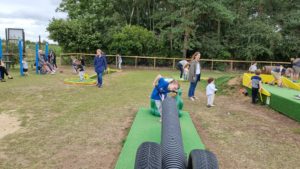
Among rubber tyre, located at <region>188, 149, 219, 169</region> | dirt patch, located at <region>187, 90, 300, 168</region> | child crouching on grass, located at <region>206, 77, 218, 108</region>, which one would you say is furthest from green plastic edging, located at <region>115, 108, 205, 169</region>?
child crouching on grass, located at <region>206, 77, 218, 108</region>

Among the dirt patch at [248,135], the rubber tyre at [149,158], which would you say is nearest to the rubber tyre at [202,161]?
the rubber tyre at [149,158]

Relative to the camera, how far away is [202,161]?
10.7 feet

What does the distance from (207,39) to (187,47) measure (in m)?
2.69

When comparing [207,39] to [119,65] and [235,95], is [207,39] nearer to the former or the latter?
[119,65]

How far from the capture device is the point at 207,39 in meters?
29.5

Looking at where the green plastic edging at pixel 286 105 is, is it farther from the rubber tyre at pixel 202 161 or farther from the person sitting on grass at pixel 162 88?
the rubber tyre at pixel 202 161

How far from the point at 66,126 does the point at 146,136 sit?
2.06 m

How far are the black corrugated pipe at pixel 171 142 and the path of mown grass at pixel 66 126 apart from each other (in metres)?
1.10

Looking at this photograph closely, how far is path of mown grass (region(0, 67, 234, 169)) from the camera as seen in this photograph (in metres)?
4.87

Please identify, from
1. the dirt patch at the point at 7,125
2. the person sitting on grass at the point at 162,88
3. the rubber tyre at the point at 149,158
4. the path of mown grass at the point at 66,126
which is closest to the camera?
the rubber tyre at the point at 149,158

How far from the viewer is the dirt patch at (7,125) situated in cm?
620

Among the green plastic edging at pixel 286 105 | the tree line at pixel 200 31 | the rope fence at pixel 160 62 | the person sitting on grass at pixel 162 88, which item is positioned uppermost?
the tree line at pixel 200 31

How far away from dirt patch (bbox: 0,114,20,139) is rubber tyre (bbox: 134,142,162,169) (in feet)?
12.5

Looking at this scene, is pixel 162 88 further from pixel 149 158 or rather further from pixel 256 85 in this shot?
pixel 256 85
